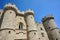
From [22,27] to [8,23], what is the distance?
19.3ft

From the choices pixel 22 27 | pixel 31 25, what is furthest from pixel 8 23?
pixel 31 25

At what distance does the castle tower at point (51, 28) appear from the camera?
44.1 metres

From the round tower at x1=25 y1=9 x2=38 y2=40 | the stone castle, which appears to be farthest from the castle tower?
the round tower at x1=25 y1=9 x2=38 y2=40

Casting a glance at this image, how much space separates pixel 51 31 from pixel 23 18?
Answer: 11453 millimetres

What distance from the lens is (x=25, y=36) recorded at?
125 feet

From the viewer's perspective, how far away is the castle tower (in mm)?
44144

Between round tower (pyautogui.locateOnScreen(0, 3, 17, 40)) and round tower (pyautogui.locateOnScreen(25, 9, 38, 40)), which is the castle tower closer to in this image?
round tower (pyautogui.locateOnScreen(25, 9, 38, 40))

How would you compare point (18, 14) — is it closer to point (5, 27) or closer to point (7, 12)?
point (7, 12)

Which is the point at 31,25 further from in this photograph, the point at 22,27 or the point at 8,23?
the point at 8,23

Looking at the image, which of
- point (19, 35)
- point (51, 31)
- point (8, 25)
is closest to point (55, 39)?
point (51, 31)

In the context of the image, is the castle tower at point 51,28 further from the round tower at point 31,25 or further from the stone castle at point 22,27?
the round tower at point 31,25

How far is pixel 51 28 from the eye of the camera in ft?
154

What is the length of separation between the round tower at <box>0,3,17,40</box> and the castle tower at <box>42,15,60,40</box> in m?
14.9

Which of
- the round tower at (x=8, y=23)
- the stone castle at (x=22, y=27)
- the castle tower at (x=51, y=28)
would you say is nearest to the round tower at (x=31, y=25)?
the stone castle at (x=22, y=27)
